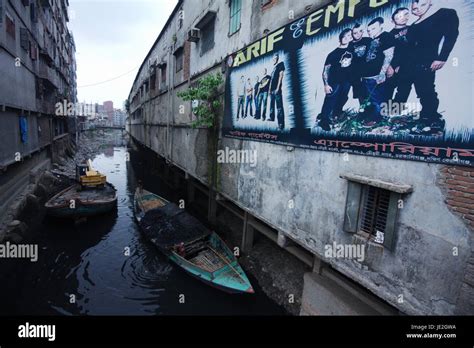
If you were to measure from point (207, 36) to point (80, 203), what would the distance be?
12.7m

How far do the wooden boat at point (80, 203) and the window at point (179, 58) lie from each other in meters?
10.6

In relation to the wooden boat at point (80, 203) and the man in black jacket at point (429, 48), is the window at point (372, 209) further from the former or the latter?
the wooden boat at point (80, 203)

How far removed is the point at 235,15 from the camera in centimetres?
1123

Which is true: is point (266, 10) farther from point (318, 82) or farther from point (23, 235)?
point (23, 235)

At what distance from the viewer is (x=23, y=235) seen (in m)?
14.2

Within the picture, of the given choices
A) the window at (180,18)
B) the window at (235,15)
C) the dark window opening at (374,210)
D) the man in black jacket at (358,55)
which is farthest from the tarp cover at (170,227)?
the window at (180,18)

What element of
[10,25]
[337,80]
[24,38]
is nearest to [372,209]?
[337,80]

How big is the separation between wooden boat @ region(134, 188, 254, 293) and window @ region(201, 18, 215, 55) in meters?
9.17

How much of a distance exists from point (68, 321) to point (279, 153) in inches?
257

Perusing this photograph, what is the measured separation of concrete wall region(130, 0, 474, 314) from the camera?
438cm

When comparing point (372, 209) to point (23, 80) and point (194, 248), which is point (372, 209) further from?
point (23, 80)

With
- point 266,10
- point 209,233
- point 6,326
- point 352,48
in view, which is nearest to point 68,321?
point 6,326

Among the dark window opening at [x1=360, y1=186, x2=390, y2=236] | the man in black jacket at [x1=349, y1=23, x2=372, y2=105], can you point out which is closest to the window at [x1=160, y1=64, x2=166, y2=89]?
the man in black jacket at [x1=349, y1=23, x2=372, y2=105]

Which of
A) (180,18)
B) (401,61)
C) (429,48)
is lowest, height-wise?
(401,61)
